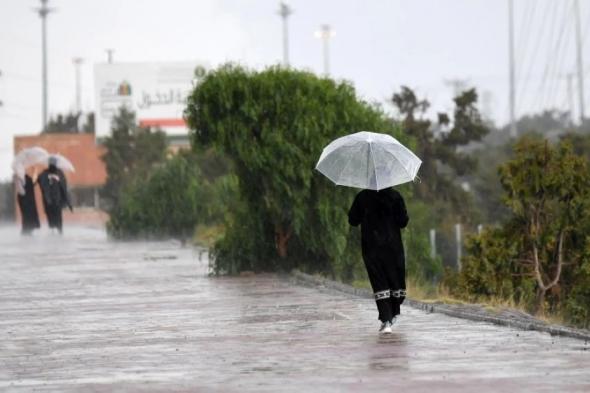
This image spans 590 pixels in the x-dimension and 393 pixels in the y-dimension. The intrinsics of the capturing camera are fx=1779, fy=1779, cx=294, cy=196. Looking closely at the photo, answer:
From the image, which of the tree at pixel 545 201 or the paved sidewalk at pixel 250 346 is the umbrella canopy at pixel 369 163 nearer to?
the paved sidewalk at pixel 250 346

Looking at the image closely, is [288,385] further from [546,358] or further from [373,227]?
[373,227]

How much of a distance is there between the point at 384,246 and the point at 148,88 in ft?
356

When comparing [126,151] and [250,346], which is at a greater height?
[126,151]

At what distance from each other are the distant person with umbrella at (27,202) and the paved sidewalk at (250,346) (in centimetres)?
2940

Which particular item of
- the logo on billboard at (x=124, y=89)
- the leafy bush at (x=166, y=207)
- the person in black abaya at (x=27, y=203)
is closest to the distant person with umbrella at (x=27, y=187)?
the person in black abaya at (x=27, y=203)

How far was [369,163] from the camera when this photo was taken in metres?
18.2

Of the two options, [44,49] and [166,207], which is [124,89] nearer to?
[44,49]

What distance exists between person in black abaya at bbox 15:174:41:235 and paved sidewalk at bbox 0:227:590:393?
2940cm

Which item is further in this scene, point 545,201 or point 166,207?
point 166,207

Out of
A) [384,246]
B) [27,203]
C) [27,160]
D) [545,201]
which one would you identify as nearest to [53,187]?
[27,203]

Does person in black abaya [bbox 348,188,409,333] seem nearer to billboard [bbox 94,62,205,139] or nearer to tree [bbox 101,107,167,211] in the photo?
tree [bbox 101,107,167,211]

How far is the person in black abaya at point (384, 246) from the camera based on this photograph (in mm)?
17312

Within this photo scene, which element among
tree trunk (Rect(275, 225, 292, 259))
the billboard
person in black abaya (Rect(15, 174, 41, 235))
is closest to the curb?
tree trunk (Rect(275, 225, 292, 259))

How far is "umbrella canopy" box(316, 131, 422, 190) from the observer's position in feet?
58.9
